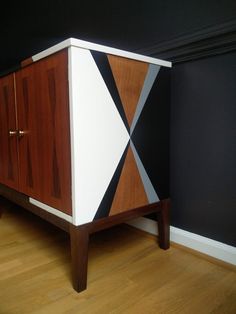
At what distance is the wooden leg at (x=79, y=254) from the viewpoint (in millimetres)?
726

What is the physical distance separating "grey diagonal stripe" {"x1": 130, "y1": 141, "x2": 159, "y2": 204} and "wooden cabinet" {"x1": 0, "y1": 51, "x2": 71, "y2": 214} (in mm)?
243

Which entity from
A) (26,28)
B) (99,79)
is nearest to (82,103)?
(99,79)

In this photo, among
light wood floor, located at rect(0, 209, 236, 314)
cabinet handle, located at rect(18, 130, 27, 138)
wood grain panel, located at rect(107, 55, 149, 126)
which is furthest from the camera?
cabinet handle, located at rect(18, 130, 27, 138)

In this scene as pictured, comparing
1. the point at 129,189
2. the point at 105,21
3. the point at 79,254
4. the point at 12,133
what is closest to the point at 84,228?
the point at 79,254

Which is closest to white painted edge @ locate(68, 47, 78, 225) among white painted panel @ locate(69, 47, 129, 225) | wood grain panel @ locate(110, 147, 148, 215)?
white painted panel @ locate(69, 47, 129, 225)

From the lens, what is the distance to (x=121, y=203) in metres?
0.82

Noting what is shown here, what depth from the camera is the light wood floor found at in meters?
0.67

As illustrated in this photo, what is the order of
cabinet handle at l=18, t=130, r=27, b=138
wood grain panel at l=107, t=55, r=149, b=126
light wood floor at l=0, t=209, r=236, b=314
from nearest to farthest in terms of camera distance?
1. light wood floor at l=0, t=209, r=236, b=314
2. wood grain panel at l=107, t=55, r=149, b=126
3. cabinet handle at l=18, t=130, r=27, b=138

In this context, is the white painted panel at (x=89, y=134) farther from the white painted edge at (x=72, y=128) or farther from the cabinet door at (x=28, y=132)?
the cabinet door at (x=28, y=132)

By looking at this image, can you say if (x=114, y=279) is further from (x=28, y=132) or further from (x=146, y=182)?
(x=28, y=132)

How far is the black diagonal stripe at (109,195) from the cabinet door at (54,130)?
0.09 meters

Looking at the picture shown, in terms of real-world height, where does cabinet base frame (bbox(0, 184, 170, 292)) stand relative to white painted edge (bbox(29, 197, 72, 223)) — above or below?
below

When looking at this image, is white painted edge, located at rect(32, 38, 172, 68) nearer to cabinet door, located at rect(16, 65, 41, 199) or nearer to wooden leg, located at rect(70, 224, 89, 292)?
cabinet door, located at rect(16, 65, 41, 199)

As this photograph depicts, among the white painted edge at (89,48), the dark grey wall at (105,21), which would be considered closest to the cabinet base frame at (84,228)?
the white painted edge at (89,48)
